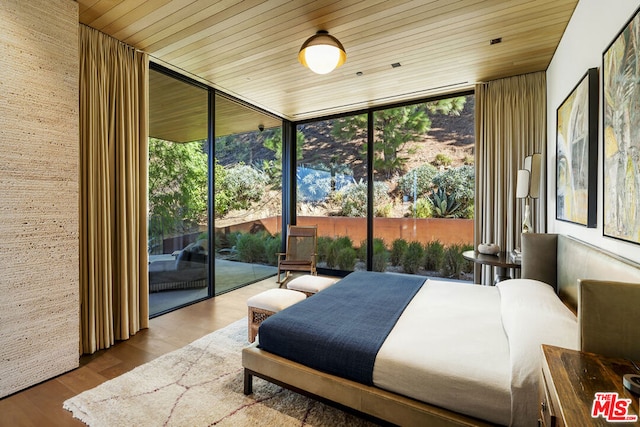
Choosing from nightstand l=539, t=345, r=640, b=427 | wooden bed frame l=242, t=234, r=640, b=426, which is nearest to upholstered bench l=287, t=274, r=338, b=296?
wooden bed frame l=242, t=234, r=640, b=426

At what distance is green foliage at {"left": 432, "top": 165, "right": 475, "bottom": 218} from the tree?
65 cm

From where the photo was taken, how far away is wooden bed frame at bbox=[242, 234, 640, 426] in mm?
1306

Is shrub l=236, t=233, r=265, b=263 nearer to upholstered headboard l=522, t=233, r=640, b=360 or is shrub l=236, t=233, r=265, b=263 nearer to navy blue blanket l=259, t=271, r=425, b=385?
navy blue blanket l=259, t=271, r=425, b=385

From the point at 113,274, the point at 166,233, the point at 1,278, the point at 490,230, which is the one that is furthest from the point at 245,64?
the point at 490,230

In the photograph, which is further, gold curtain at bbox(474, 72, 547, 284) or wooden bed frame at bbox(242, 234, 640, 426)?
gold curtain at bbox(474, 72, 547, 284)

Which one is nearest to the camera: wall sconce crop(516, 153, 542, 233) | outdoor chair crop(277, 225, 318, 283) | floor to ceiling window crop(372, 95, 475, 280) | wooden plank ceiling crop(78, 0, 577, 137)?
wooden plank ceiling crop(78, 0, 577, 137)

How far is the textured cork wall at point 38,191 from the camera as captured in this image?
1952 mm

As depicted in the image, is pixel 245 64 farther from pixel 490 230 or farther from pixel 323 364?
pixel 490 230

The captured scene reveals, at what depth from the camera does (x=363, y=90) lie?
3.99 m

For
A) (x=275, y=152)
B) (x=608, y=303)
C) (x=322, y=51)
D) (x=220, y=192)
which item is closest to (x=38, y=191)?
(x=220, y=192)

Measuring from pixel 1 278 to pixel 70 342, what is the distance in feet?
2.19

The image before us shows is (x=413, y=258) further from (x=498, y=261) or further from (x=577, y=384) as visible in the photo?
(x=577, y=384)

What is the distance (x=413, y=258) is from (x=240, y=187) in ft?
9.32

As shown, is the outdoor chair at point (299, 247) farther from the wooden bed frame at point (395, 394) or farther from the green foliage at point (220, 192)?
the wooden bed frame at point (395, 394)
